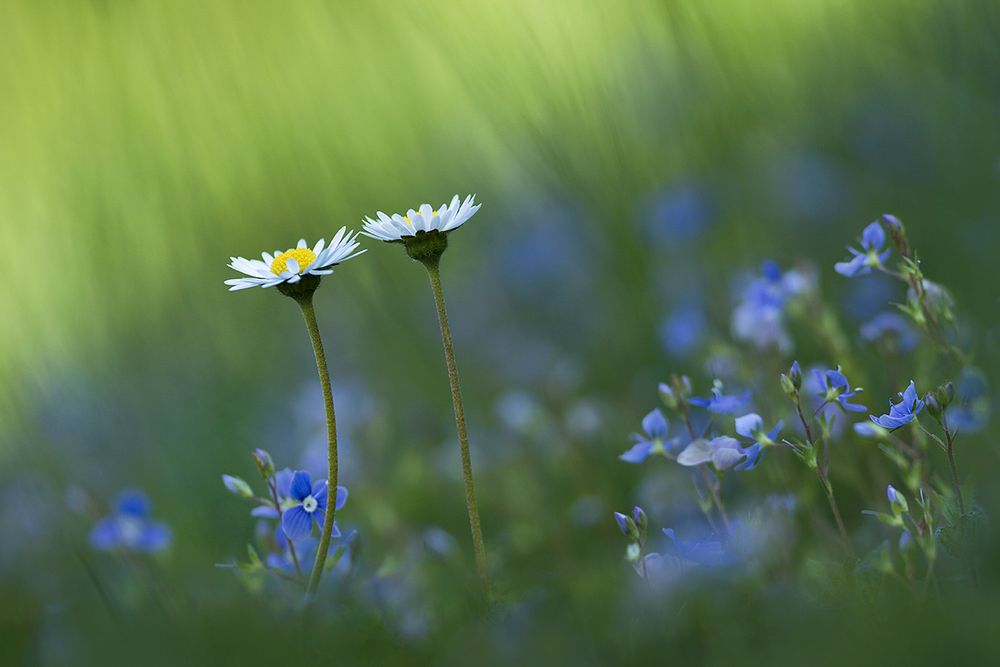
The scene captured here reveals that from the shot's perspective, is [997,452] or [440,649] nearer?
[440,649]

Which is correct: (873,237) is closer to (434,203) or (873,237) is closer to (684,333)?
(684,333)

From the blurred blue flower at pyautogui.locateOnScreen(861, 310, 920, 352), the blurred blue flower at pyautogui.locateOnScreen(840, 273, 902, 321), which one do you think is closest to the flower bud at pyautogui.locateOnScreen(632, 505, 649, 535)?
the blurred blue flower at pyautogui.locateOnScreen(861, 310, 920, 352)

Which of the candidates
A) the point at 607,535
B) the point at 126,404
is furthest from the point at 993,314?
the point at 126,404

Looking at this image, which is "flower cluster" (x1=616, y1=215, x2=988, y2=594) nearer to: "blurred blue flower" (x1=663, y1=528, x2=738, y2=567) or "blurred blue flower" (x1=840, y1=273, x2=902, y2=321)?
"blurred blue flower" (x1=663, y1=528, x2=738, y2=567)

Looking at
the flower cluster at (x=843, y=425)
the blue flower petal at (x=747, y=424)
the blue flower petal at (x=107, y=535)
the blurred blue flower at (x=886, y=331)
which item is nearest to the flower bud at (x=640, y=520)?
the flower cluster at (x=843, y=425)

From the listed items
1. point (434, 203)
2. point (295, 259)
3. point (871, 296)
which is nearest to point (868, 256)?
point (295, 259)

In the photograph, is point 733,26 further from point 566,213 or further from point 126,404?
point 126,404

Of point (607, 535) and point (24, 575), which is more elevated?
point (24, 575)
